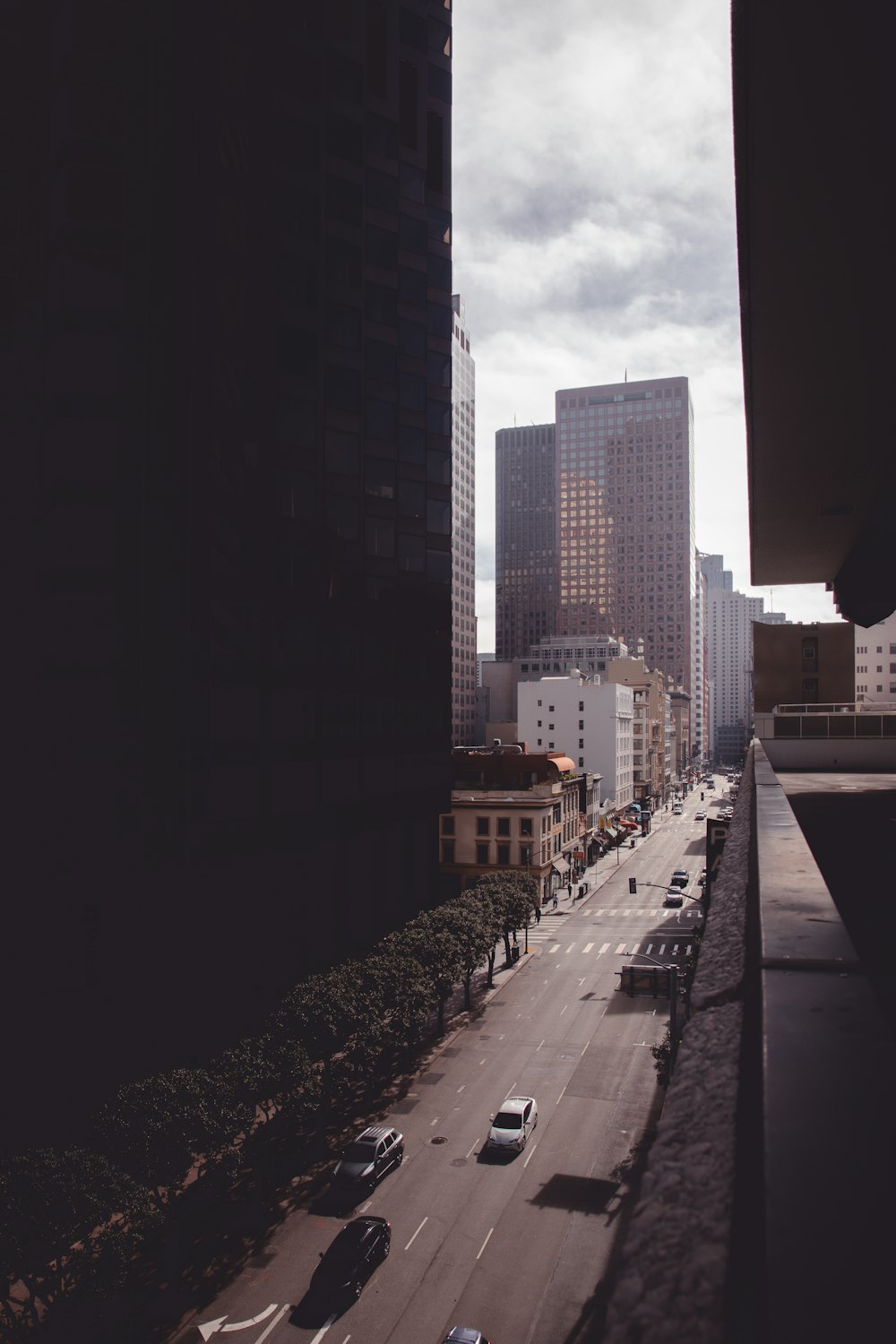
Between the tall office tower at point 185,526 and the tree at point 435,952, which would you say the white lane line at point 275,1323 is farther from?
the tree at point 435,952

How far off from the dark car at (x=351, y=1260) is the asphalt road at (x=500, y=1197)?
372 millimetres

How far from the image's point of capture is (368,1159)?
92.4 feet

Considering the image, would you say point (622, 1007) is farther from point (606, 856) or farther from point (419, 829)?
point (606, 856)

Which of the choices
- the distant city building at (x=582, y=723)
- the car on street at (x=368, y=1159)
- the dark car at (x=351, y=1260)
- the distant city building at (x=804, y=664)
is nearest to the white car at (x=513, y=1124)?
the car on street at (x=368, y=1159)

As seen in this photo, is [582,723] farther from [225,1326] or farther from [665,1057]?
[225,1326]

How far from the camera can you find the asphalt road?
21.2 m

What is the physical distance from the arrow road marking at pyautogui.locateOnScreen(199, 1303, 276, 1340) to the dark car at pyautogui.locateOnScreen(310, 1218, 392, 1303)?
1314 mm

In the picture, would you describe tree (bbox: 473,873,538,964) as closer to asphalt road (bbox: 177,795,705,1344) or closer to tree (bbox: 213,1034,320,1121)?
asphalt road (bbox: 177,795,705,1344)

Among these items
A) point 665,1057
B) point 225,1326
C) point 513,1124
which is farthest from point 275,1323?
point 665,1057

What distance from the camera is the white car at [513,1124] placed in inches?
1174

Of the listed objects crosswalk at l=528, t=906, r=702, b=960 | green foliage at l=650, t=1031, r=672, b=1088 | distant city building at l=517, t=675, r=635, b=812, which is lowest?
crosswalk at l=528, t=906, r=702, b=960

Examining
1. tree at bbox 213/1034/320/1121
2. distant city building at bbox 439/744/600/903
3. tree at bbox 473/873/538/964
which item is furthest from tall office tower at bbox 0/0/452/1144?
distant city building at bbox 439/744/600/903

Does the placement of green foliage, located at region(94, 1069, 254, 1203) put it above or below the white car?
above

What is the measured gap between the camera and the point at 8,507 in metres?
32.5
